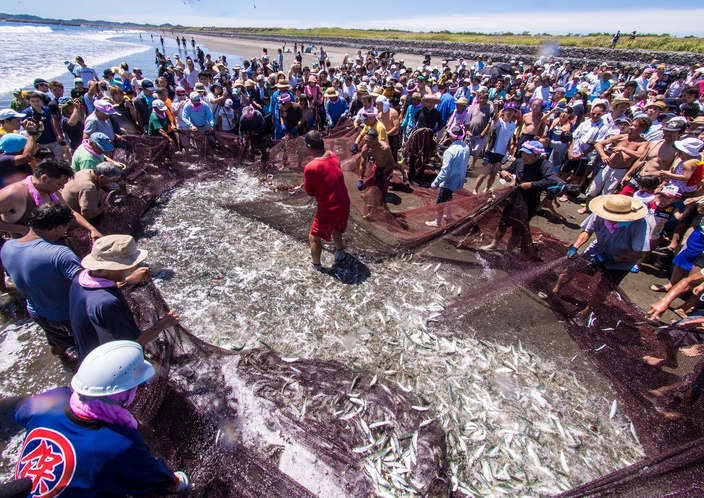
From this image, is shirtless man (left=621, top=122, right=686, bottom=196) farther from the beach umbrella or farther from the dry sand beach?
the dry sand beach

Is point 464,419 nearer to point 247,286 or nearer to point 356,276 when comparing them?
point 356,276

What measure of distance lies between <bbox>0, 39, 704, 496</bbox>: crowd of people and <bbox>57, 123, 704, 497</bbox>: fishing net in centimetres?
32

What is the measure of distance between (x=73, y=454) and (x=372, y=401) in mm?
2830

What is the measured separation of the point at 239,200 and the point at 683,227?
984cm

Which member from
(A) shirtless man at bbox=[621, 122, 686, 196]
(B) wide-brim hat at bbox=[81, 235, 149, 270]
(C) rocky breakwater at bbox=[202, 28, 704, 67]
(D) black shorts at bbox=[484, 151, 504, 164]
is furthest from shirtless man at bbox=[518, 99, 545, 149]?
(C) rocky breakwater at bbox=[202, 28, 704, 67]

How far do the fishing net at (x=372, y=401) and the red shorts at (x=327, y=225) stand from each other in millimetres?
1443

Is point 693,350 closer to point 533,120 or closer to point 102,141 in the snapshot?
point 533,120

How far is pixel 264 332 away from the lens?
505 cm

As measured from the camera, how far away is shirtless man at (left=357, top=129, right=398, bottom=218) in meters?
7.40

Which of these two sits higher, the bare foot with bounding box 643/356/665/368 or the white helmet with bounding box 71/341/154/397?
the white helmet with bounding box 71/341/154/397

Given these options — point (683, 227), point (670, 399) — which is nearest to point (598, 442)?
point (670, 399)

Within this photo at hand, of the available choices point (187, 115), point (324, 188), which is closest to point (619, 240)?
point (324, 188)

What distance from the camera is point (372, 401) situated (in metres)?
3.98

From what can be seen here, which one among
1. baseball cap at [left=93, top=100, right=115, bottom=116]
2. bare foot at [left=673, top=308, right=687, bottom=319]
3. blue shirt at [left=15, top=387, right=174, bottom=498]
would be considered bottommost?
bare foot at [left=673, top=308, right=687, bottom=319]
